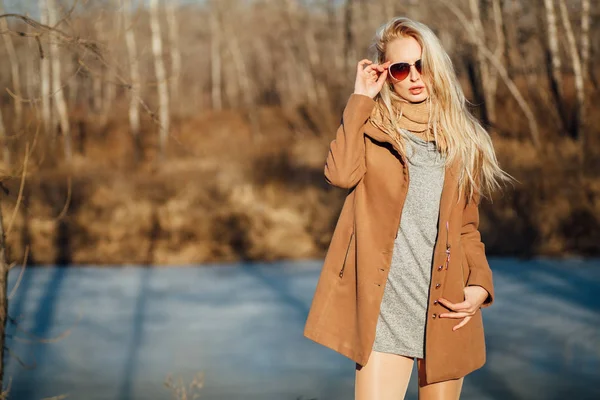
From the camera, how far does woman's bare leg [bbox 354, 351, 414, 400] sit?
2.27 meters

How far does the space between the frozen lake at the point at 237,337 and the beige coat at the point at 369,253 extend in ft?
5.86

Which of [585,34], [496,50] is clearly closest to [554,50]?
[585,34]

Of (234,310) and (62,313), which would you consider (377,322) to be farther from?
(62,313)

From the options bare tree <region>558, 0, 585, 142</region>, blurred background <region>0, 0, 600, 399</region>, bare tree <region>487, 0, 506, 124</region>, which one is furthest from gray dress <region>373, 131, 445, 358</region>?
bare tree <region>487, 0, 506, 124</region>

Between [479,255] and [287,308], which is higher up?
[479,255]

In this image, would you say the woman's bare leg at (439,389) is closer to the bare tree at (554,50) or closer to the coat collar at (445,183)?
the coat collar at (445,183)

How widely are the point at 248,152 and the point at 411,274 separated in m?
15.6

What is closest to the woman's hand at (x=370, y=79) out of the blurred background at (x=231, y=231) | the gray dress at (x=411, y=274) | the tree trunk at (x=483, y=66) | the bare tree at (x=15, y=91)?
the gray dress at (x=411, y=274)

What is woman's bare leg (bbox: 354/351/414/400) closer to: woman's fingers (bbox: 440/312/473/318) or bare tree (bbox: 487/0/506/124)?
woman's fingers (bbox: 440/312/473/318)

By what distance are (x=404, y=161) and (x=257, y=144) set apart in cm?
1700

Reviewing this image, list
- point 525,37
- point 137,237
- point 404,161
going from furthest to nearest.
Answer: point 525,37 < point 137,237 < point 404,161

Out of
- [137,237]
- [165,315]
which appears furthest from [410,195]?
[137,237]

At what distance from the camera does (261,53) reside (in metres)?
38.4

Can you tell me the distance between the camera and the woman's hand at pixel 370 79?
91.7 inches
